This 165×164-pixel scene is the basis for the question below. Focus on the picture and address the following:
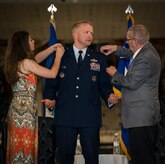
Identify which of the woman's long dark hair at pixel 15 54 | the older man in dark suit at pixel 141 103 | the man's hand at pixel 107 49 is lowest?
the older man in dark suit at pixel 141 103

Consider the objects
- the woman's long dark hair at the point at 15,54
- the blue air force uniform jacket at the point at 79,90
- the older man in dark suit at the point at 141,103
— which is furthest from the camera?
the blue air force uniform jacket at the point at 79,90

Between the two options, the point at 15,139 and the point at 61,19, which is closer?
the point at 15,139

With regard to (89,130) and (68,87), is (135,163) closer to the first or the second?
(89,130)

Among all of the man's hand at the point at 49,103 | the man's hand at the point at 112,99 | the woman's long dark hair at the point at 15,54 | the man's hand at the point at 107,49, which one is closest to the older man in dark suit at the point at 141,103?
the man's hand at the point at 112,99

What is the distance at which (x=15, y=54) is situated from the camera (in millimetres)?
3213

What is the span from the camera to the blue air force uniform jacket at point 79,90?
3287 mm

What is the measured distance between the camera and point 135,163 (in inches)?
123

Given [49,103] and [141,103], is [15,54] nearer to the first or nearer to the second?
[49,103]

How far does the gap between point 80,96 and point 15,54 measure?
1.99 feet

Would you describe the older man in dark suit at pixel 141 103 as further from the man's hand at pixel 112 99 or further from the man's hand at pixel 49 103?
the man's hand at pixel 49 103

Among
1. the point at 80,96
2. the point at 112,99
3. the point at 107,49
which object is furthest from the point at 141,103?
the point at 107,49

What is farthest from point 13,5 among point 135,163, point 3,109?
point 135,163

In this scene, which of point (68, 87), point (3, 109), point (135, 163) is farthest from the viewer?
point (3, 109)

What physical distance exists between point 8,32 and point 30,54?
5122 millimetres
